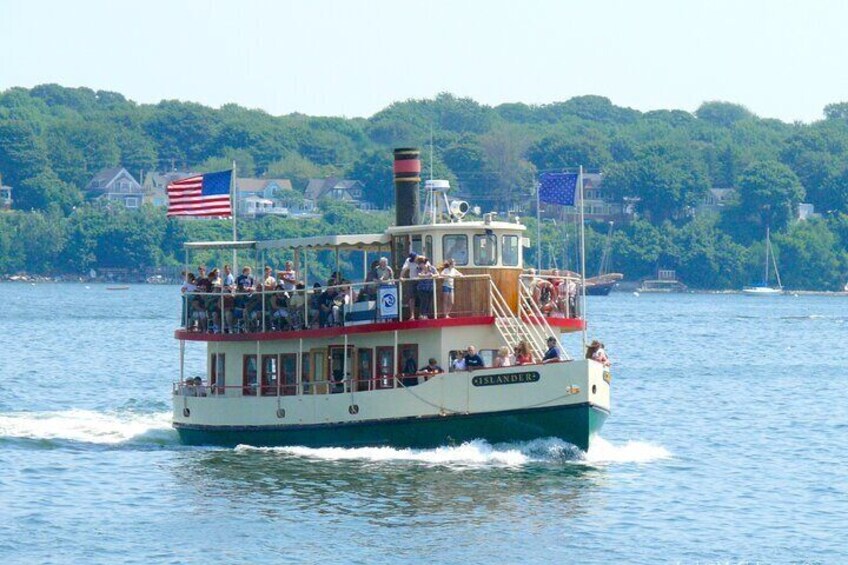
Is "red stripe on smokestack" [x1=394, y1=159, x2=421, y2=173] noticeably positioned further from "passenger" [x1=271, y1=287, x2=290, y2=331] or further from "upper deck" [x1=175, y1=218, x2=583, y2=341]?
"passenger" [x1=271, y1=287, x2=290, y2=331]

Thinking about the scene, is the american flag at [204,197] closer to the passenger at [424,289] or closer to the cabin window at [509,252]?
the passenger at [424,289]

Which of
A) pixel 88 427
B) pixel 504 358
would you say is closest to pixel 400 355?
pixel 504 358

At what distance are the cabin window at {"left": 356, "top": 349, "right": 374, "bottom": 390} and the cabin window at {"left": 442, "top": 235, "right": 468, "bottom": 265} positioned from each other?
2.78 metres

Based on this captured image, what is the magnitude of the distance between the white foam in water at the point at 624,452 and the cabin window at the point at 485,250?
15.3ft

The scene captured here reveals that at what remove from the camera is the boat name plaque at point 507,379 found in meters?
40.2

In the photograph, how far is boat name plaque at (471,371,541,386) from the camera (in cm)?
4025

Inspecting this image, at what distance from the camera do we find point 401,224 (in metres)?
45.3

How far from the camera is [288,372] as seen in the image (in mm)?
44531

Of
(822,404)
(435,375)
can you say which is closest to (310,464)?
(435,375)

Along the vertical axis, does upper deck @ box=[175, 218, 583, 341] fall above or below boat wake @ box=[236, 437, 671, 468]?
above

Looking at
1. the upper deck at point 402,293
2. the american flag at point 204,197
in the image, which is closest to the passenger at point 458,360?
the upper deck at point 402,293

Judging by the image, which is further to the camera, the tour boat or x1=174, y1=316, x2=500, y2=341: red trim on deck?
x1=174, y1=316, x2=500, y2=341: red trim on deck

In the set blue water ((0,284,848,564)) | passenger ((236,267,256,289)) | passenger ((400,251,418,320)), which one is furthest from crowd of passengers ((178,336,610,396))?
passenger ((236,267,256,289))

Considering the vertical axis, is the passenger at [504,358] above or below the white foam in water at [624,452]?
above
